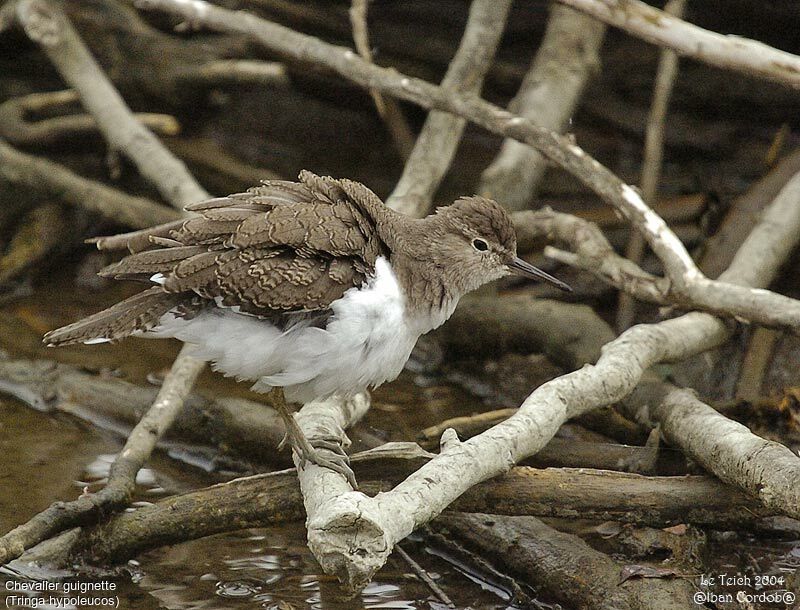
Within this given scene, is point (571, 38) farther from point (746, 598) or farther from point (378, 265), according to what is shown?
point (746, 598)

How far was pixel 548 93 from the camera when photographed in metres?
7.47

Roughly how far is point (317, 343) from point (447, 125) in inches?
110

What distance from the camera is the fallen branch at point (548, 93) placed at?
285 inches

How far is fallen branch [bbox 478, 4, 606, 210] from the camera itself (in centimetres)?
725

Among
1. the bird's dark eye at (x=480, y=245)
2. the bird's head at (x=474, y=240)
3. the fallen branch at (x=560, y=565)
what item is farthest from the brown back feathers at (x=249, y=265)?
the fallen branch at (x=560, y=565)

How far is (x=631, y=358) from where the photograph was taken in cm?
507

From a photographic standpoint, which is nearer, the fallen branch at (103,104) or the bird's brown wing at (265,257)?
the bird's brown wing at (265,257)

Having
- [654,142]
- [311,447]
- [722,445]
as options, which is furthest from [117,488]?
[654,142]

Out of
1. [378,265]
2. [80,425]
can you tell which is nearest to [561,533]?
[378,265]

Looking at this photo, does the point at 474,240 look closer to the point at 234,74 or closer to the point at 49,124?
the point at 234,74

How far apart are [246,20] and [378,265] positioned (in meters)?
3.07

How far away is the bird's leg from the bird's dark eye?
44.6 inches

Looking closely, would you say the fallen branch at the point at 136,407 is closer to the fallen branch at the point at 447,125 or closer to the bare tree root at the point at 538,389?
the fallen branch at the point at 447,125

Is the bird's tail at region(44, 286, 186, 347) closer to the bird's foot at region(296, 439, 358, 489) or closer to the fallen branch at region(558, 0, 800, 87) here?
the bird's foot at region(296, 439, 358, 489)
